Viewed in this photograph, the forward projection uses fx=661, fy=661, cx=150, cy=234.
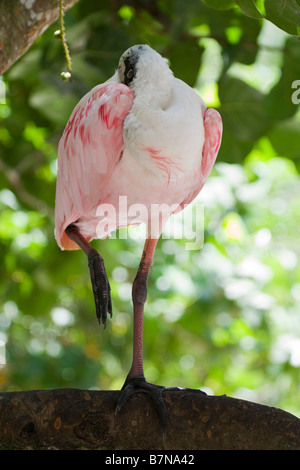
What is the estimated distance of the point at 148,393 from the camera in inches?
68.5

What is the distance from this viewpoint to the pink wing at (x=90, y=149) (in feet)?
5.40

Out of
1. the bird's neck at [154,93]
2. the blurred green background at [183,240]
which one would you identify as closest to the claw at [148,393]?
the bird's neck at [154,93]

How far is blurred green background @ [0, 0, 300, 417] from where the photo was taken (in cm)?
280

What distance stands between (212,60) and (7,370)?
347cm

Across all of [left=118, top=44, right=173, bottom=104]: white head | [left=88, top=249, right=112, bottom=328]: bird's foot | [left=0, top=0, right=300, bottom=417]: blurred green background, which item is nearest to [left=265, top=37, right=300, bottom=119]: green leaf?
[left=0, top=0, right=300, bottom=417]: blurred green background

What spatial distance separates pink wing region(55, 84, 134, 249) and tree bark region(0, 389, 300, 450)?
20.7 inches

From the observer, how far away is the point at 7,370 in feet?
17.9

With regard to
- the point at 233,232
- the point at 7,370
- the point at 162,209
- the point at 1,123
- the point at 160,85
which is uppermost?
the point at 1,123

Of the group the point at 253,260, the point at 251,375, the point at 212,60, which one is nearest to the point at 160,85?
the point at 212,60

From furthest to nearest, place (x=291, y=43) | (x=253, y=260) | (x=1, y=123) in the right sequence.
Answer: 1. (x=253, y=260)
2. (x=1, y=123)
3. (x=291, y=43)

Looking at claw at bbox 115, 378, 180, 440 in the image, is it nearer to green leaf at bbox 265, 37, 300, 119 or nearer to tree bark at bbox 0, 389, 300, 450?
tree bark at bbox 0, 389, 300, 450

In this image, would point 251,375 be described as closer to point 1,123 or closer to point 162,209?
point 1,123

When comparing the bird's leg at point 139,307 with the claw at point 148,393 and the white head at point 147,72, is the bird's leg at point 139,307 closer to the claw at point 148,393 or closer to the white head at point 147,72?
the claw at point 148,393

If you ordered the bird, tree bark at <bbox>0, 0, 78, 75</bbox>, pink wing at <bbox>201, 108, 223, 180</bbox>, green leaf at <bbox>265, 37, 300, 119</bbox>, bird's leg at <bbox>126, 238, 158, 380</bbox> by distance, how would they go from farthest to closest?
green leaf at <bbox>265, 37, 300, 119</bbox>, tree bark at <bbox>0, 0, 78, 75</bbox>, bird's leg at <bbox>126, 238, 158, 380</bbox>, pink wing at <bbox>201, 108, 223, 180</bbox>, the bird
